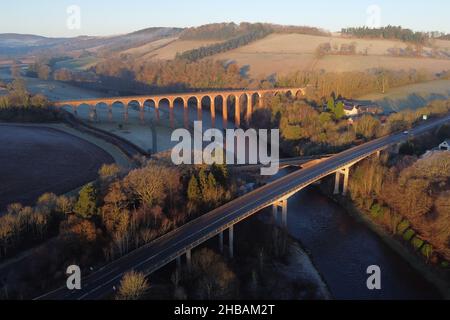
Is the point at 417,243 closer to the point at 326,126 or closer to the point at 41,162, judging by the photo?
the point at 326,126

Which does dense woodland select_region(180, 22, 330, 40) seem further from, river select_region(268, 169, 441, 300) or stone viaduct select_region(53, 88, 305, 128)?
river select_region(268, 169, 441, 300)

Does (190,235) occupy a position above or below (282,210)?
above

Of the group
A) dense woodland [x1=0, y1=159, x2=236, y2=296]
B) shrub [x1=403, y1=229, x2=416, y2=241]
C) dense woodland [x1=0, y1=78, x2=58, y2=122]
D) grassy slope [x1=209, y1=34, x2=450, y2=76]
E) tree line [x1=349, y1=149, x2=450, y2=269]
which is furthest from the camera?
A: grassy slope [x1=209, y1=34, x2=450, y2=76]

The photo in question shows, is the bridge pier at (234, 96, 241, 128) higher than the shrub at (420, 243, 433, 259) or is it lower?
higher

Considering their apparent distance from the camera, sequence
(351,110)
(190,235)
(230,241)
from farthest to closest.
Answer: (351,110), (230,241), (190,235)

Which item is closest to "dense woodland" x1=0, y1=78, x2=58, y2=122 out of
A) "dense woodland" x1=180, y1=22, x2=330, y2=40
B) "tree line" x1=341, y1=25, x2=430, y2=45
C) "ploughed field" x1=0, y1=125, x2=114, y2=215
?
"ploughed field" x1=0, y1=125, x2=114, y2=215

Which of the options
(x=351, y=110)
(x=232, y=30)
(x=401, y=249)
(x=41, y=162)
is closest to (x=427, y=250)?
(x=401, y=249)

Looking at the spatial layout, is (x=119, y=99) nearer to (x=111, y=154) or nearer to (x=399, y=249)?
(x=111, y=154)

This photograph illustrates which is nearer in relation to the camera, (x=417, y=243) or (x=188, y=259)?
(x=188, y=259)
